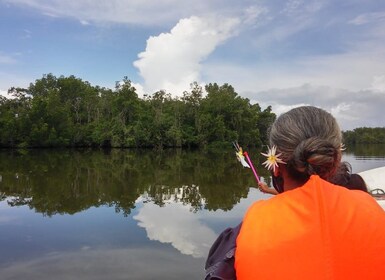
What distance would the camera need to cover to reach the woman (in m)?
1.24

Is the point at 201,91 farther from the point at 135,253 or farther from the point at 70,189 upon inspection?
the point at 135,253

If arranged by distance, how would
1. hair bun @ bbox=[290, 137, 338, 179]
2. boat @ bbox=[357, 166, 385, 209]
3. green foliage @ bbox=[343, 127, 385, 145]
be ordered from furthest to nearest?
green foliage @ bbox=[343, 127, 385, 145] < boat @ bbox=[357, 166, 385, 209] < hair bun @ bbox=[290, 137, 338, 179]

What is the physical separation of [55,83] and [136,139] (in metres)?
23.2

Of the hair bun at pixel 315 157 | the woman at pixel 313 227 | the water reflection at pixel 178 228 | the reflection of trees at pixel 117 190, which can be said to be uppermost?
the hair bun at pixel 315 157

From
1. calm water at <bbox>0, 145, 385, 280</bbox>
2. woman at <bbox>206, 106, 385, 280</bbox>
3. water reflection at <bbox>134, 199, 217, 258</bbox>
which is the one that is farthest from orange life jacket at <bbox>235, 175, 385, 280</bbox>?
water reflection at <bbox>134, 199, 217, 258</bbox>

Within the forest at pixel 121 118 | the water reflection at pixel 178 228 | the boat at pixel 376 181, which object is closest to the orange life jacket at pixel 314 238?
the water reflection at pixel 178 228

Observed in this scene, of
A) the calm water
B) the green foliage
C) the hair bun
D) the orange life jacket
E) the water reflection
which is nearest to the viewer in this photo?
the orange life jacket

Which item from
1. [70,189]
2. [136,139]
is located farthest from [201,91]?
[70,189]

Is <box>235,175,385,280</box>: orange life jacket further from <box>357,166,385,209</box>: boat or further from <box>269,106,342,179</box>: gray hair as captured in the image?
<box>357,166,385,209</box>: boat

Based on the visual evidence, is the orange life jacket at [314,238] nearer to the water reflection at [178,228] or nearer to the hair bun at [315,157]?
the hair bun at [315,157]

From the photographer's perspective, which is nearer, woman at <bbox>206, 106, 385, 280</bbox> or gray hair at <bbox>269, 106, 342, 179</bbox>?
woman at <bbox>206, 106, 385, 280</bbox>

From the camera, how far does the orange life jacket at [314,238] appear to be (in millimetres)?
1239

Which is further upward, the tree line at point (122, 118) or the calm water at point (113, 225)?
the tree line at point (122, 118)

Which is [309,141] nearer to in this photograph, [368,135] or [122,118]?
[122,118]
